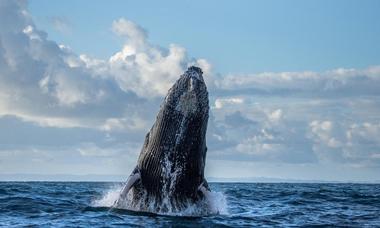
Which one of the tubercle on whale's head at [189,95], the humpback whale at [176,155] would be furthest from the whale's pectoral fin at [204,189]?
the tubercle on whale's head at [189,95]

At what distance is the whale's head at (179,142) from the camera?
1522cm

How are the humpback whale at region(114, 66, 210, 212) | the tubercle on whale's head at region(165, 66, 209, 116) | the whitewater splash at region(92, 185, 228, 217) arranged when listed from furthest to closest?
the whitewater splash at region(92, 185, 228, 217) < the humpback whale at region(114, 66, 210, 212) < the tubercle on whale's head at region(165, 66, 209, 116)

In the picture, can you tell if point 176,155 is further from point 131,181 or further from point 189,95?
point 189,95

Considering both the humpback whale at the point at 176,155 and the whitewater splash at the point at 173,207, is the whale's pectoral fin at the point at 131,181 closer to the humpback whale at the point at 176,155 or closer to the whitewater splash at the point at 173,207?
the humpback whale at the point at 176,155

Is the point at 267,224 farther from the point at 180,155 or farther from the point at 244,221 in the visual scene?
the point at 180,155

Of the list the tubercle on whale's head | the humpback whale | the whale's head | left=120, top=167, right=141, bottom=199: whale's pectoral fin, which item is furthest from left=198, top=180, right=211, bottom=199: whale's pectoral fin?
the tubercle on whale's head

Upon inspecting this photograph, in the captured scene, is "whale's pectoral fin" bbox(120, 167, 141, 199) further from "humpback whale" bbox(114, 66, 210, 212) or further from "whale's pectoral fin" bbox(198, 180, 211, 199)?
"whale's pectoral fin" bbox(198, 180, 211, 199)

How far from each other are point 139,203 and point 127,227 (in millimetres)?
2180

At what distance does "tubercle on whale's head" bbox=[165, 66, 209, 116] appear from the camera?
1514cm

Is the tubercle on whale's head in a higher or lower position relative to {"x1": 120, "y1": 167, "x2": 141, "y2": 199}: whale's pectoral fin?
higher

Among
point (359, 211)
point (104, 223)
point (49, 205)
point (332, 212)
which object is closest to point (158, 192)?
point (104, 223)

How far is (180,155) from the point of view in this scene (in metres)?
15.5

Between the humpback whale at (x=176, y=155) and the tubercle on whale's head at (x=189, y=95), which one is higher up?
the tubercle on whale's head at (x=189, y=95)

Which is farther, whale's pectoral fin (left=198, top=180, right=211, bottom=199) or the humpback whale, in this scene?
whale's pectoral fin (left=198, top=180, right=211, bottom=199)
